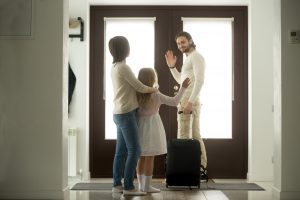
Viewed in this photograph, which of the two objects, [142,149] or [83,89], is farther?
[83,89]

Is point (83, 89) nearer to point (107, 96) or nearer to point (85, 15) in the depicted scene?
point (107, 96)

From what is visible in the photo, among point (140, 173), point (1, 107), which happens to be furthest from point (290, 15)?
point (1, 107)

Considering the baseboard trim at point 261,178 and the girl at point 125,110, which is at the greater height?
the girl at point 125,110

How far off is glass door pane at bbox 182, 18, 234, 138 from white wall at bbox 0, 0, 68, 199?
6.93 feet

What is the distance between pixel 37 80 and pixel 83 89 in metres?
1.53

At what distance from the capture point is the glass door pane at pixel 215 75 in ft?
18.1

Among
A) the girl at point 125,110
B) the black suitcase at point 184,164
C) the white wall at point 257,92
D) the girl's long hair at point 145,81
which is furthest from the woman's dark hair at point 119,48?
the white wall at point 257,92

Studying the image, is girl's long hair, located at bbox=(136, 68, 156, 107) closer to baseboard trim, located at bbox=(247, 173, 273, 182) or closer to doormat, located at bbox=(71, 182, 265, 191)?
doormat, located at bbox=(71, 182, 265, 191)

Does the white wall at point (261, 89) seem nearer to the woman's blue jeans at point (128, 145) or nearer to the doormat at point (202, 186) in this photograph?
the doormat at point (202, 186)

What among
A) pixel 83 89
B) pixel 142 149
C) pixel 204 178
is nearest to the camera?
pixel 142 149

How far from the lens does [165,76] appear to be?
5.55m

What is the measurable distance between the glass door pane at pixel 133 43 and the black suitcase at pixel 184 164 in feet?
4.14

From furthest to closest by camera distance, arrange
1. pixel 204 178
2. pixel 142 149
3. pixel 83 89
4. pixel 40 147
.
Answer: pixel 83 89, pixel 204 178, pixel 142 149, pixel 40 147

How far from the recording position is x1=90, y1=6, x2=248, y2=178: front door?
5520mm
